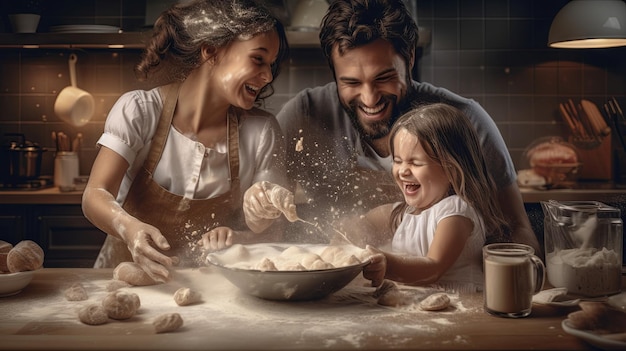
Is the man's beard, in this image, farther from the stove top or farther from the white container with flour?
the stove top

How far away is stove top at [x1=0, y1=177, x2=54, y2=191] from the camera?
5.99ft

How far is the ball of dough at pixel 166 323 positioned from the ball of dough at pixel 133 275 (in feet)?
1.11

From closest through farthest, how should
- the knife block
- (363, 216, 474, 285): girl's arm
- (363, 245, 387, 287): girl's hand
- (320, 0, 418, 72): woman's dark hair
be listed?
(363, 245, 387, 287): girl's hand < (363, 216, 474, 285): girl's arm < (320, 0, 418, 72): woman's dark hair < the knife block

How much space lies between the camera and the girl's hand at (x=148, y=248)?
60.9 inches

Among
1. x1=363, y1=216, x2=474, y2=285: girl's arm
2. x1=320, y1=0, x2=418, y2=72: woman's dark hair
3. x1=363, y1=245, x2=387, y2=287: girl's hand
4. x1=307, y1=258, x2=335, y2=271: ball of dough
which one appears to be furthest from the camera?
x1=320, y1=0, x2=418, y2=72: woman's dark hair

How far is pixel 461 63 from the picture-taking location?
1.79 m

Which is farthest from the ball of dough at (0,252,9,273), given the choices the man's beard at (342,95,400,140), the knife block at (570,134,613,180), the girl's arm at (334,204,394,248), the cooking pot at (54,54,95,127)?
the knife block at (570,134,613,180)

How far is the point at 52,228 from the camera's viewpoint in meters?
1.83

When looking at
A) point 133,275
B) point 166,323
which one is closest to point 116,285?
point 133,275

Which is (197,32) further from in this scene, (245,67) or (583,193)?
(583,193)

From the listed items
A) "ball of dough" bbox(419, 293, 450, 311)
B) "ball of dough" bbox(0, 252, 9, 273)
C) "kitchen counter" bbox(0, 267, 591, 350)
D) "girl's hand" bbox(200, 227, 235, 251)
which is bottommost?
"kitchen counter" bbox(0, 267, 591, 350)

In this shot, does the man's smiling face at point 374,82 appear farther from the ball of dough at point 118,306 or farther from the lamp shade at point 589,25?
the ball of dough at point 118,306

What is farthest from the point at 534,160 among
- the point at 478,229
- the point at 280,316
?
the point at 280,316

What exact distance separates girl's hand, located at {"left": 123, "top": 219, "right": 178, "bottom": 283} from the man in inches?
15.0
